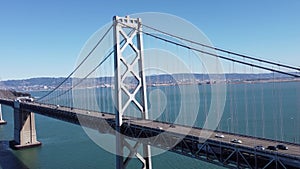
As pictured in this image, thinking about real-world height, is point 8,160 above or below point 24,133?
below

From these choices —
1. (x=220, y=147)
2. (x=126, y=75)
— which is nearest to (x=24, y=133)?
(x=126, y=75)

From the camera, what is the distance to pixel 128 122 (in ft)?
64.4

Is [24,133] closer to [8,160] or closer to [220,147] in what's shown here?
[8,160]

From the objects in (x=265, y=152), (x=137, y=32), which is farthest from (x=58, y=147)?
(x=265, y=152)

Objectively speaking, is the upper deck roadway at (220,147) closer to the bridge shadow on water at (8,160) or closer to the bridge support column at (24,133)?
the bridge shadow on water at (8,160)

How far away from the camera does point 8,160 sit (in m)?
31.1

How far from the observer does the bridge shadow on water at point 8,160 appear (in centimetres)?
2867

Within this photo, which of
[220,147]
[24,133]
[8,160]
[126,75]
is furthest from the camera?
[24,133]

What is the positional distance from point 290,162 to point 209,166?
43.9 ft

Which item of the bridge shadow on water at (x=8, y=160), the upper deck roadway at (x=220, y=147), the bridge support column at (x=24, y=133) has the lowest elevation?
the bridge shadow on water at (x=8, y=160)

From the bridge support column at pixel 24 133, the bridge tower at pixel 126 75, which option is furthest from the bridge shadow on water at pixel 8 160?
the bridge tower at pixel 126 75

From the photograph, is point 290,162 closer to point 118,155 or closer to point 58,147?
point 118,155

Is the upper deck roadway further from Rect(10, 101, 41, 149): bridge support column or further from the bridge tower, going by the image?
Rect(10, 101, 41, 149): bridge support column

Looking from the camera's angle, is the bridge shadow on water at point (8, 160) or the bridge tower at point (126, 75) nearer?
the bridge tower at point (126, 75)
